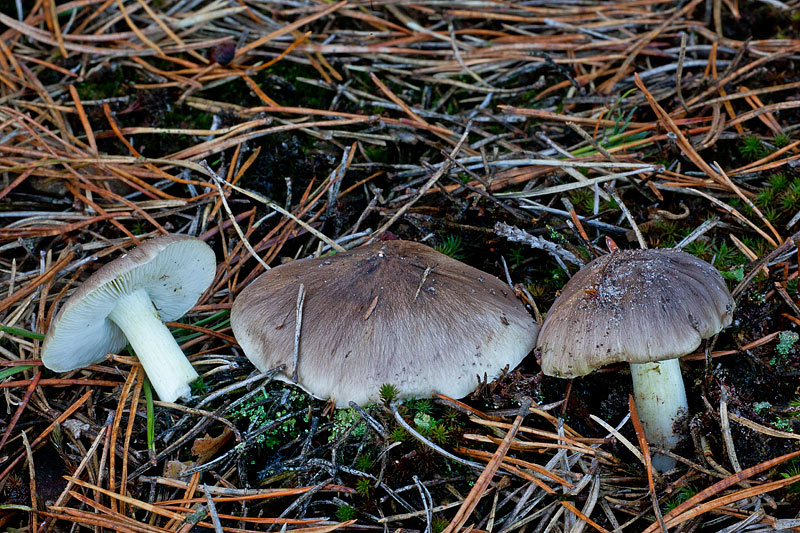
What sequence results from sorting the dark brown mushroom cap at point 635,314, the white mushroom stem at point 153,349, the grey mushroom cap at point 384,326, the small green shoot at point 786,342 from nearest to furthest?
1. the dark brown mushroom cap at point 635,314
2. the grey mushroom cap at point 384,326
3. the small green shoot at point 786,342
4. the white mushroom stem at point 153,349

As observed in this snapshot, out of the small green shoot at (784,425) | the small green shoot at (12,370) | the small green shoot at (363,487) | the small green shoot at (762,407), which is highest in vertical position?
the small green shoot at (762,407)

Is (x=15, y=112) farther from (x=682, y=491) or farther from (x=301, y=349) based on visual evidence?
(x=682, y=491)

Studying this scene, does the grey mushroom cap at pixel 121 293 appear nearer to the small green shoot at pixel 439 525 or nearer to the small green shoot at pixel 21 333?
the small green shoot at pixel 21 333

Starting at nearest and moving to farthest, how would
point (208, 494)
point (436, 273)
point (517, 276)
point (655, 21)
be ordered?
point (208, 494), point (436, 273), point (517, 276), point (655, 21)

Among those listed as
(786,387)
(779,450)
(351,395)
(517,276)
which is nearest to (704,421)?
(779,450)

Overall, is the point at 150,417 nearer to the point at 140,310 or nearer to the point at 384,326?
the point at 140,310

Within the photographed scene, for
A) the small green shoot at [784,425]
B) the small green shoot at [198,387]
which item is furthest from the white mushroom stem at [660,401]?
the small green shoot at [198,387]

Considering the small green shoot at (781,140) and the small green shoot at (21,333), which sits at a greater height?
the small green shoot at (781,140)
